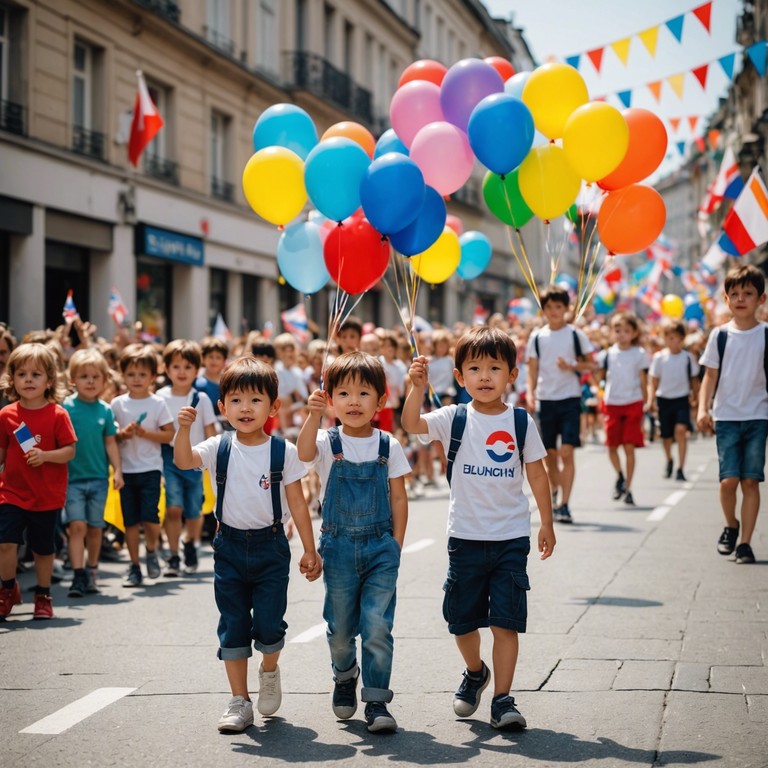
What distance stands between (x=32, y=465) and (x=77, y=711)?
243 cm

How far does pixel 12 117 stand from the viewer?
16562mm

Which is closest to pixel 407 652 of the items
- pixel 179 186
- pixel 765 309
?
pixel 179 186

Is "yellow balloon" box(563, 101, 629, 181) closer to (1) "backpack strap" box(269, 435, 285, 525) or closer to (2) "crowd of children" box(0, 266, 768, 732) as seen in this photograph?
(2) "crowd of children" box(0, 266, 768, 732)

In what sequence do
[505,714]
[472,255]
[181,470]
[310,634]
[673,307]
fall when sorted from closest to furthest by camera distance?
[505,714]
[310,634]
[181,470]
[472,255]
[673,307]

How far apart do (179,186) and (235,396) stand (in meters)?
17.8

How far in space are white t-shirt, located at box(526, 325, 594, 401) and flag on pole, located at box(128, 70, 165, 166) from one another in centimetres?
879

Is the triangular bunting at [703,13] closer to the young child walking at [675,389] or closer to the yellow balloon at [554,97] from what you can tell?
the yellow balloon at [554,97]

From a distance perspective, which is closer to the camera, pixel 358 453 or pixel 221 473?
pixel 358 453

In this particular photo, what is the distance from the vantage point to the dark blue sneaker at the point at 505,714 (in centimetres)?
434

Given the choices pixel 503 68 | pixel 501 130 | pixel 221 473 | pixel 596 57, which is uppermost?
pixel 596 57

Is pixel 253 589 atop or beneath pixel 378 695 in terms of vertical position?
atop

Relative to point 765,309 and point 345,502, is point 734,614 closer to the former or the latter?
point 345,502

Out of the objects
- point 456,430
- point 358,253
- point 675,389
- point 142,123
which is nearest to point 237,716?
point 456,430

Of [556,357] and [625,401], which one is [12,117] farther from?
[556,357]
